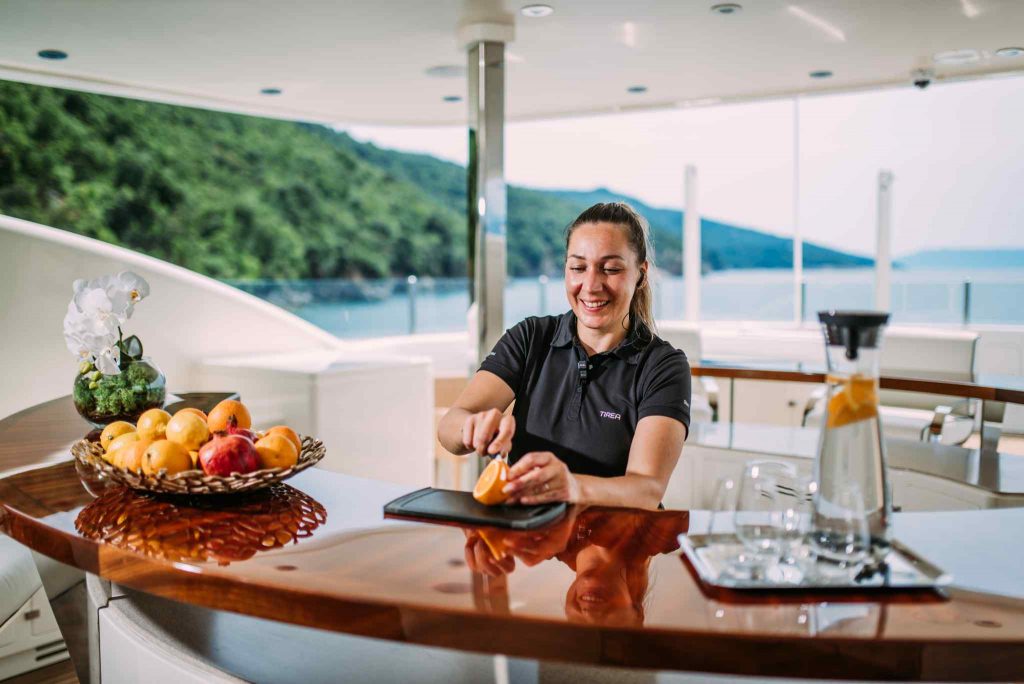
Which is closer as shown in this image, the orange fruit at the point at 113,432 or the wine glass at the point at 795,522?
the wine glass at the point at 795,522

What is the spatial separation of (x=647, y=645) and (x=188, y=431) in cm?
100

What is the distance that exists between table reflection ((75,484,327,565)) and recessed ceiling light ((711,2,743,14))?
9.82 feet

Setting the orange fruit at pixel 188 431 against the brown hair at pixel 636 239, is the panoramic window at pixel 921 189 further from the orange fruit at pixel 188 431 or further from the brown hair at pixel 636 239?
the orange fruit at pixel 188 431

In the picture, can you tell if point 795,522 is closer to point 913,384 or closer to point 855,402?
point 855,402

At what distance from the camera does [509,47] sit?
4.54 m

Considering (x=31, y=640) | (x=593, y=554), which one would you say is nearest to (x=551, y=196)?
(x=31, y=640)

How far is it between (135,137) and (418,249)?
8.47 meters

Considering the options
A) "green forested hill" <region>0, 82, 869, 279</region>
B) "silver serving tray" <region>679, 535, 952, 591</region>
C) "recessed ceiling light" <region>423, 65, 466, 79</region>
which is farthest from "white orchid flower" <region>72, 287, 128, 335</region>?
"green forested hill" <region>0, 82, 869, 279</region>

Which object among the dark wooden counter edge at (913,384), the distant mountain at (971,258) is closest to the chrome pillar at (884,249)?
the distant mountain at (971,258)

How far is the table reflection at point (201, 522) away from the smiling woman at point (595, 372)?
673 mm

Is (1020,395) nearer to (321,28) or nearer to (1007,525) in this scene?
(1007,525)

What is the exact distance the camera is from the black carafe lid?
1.20 m

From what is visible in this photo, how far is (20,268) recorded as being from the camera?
3920 millimetres

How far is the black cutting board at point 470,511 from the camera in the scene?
4.84 ft
